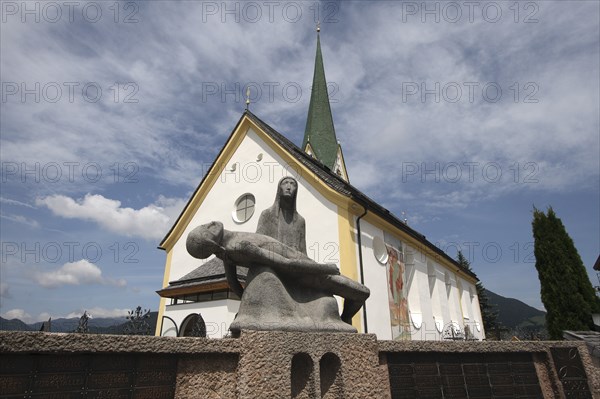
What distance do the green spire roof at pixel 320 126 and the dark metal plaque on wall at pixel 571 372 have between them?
65.9 feet

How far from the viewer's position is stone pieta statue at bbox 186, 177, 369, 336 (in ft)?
11.8

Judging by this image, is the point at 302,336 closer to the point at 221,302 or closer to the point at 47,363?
the point at 47,363

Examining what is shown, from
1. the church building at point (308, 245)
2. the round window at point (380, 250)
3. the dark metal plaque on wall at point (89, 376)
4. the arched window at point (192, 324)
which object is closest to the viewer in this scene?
the dark metal plaque on wall at point (89, 376)

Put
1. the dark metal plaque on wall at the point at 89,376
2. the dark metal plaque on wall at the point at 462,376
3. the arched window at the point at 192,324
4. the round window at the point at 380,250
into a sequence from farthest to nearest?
the round window at the point at 380,250 < the arched window at the point at 192,324 < the dark metal plaque on wall at the point at 462,376 < the dark metal plaque on wall at the point at 89,376

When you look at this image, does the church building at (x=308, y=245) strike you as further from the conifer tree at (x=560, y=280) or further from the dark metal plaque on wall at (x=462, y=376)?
the dark metal plaque on wall at (x=462, y=376)

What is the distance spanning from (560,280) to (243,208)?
43.6 feet

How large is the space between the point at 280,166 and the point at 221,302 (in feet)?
17.9

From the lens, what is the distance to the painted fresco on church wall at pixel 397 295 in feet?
41.6

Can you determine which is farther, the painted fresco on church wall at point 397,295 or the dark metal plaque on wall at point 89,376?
the painted fresco on church wall at point 397,295

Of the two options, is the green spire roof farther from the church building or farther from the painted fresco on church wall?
the painted fresco on church wall

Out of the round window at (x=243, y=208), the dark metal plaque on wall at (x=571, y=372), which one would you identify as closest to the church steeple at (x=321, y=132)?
the round window at (x=243, y=208)

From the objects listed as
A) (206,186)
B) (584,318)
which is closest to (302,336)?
(206,186)

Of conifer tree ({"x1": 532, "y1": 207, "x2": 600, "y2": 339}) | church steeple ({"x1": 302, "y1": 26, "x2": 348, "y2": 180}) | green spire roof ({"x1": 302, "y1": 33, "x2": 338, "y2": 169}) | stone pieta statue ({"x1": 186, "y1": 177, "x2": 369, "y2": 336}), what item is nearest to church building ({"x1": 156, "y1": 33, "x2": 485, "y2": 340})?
conifer tree ({"x1": 532, "y1": 207, "x2": 600, "y2": 339})

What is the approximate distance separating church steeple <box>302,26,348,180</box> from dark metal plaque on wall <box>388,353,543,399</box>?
20.2m
